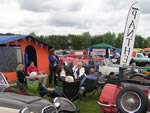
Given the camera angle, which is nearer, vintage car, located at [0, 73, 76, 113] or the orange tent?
vintage car, located at [0, 73, 76, 113]

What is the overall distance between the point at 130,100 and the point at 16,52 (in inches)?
261

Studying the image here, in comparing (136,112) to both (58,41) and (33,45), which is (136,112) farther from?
(58,41)

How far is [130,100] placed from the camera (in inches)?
151

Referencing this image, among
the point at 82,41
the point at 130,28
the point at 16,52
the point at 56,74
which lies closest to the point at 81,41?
the point at 82,41

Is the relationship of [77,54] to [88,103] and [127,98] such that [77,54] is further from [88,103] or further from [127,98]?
[127,98]

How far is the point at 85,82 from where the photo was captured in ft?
A: 20.3

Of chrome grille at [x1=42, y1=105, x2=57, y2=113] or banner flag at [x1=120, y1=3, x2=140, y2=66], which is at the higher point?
banner flag at [x1=120, y1=3, x2=140, y2=66]

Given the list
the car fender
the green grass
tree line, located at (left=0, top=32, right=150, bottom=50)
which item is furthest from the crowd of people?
tree line, located at (left=0, top=32, right=150, bottom=50)

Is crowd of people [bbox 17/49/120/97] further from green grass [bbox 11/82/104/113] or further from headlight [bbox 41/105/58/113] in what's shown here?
headlight [bbox 41/105/58/113]

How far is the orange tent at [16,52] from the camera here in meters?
8.11

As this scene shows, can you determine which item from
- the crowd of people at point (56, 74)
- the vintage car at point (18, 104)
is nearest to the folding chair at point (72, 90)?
the crowd of people at point (56, 74)

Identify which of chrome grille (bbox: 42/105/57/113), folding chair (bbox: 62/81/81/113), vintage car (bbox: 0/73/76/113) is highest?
vintage car (bbox: 0/73/76/113)

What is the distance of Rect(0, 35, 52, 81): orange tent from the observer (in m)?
8.11

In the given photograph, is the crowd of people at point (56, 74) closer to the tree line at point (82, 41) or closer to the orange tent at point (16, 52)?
the orange tent at point (16, 52)
